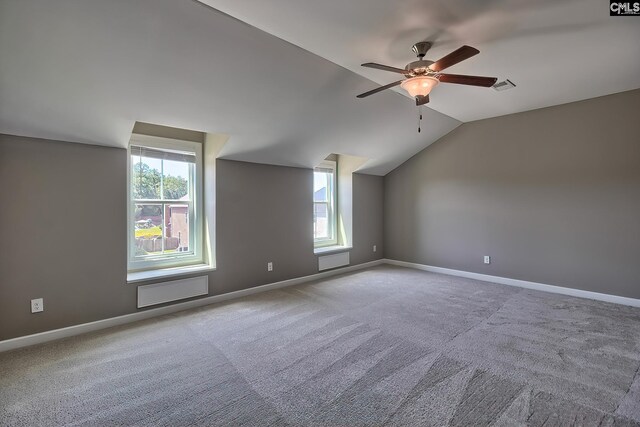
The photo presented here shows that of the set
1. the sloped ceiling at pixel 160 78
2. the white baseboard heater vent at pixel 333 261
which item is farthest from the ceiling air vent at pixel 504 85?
the white baseboard heater vent at pixel 333 261

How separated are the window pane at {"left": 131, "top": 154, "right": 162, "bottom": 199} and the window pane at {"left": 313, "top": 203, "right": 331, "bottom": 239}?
9.00 feet

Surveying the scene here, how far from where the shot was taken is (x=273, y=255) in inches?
182

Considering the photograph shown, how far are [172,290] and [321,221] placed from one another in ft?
9.69

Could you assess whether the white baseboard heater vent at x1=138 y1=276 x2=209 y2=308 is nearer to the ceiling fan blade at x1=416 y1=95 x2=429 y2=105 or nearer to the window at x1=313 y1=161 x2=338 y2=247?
the window at x1=313 y1=161 x2=338 y2=247

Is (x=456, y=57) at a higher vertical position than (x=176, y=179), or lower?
higher

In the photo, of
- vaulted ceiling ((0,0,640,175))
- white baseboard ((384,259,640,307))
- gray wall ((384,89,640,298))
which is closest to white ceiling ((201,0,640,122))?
vaulted ceiling ((0,0,640,175))

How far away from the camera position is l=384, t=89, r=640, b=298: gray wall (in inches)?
152

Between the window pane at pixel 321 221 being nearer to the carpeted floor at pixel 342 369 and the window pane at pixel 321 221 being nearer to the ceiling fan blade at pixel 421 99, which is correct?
the carpeted floor at pixel 342 369

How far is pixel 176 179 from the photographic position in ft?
12.9

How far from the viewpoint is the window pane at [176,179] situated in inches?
151

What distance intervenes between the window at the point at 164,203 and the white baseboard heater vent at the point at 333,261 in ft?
6.63

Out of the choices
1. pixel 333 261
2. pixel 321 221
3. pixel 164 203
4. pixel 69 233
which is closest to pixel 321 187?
pixel 321 221

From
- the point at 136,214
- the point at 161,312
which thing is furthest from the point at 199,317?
the point at 136,214

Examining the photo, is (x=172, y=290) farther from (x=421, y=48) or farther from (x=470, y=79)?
(x=470, y=79)
